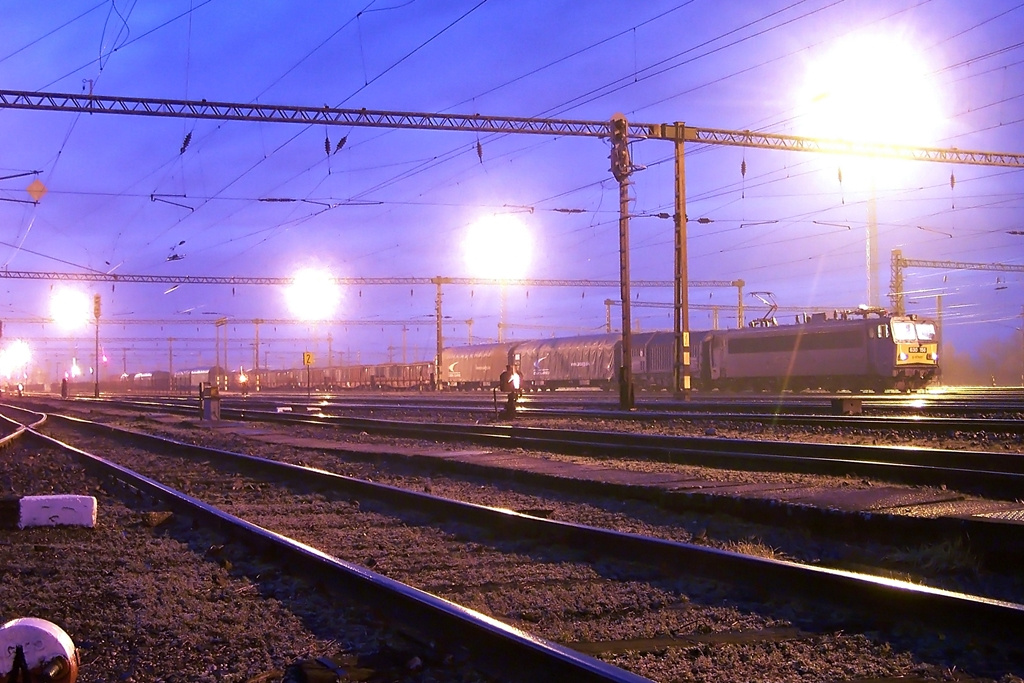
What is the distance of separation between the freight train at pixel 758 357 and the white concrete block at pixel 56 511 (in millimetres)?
17896

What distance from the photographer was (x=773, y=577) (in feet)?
19.5

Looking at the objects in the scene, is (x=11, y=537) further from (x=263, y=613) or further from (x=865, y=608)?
(x=865, y=608)

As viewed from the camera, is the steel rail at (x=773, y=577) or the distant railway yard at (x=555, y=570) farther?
the steel rail at (x=773, y=577)

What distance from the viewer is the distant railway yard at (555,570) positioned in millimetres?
4688

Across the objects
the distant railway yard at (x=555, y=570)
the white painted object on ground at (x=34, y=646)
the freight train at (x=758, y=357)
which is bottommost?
the distant railway yard at (x=555, y=570)

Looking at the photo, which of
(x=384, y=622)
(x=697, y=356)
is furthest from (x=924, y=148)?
(x=384, y=622)

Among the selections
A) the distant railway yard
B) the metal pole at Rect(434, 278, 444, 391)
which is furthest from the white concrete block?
the metal pole at Rect(434, 278, 444, 391)

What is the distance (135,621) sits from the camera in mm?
5617

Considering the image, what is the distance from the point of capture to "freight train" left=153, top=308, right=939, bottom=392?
1533 inches

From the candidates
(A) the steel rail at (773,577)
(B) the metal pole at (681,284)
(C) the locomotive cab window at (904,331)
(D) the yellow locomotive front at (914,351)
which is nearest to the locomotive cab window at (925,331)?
(D) the yellow locomotive front at (914,351)

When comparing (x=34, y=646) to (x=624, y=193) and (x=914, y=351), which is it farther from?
(x=914, y=351)

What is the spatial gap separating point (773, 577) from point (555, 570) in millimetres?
1679

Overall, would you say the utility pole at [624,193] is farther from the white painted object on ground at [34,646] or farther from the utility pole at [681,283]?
the white painted object on ground at [34,646]

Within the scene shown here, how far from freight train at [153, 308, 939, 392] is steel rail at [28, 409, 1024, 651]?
→ 18.4 m
